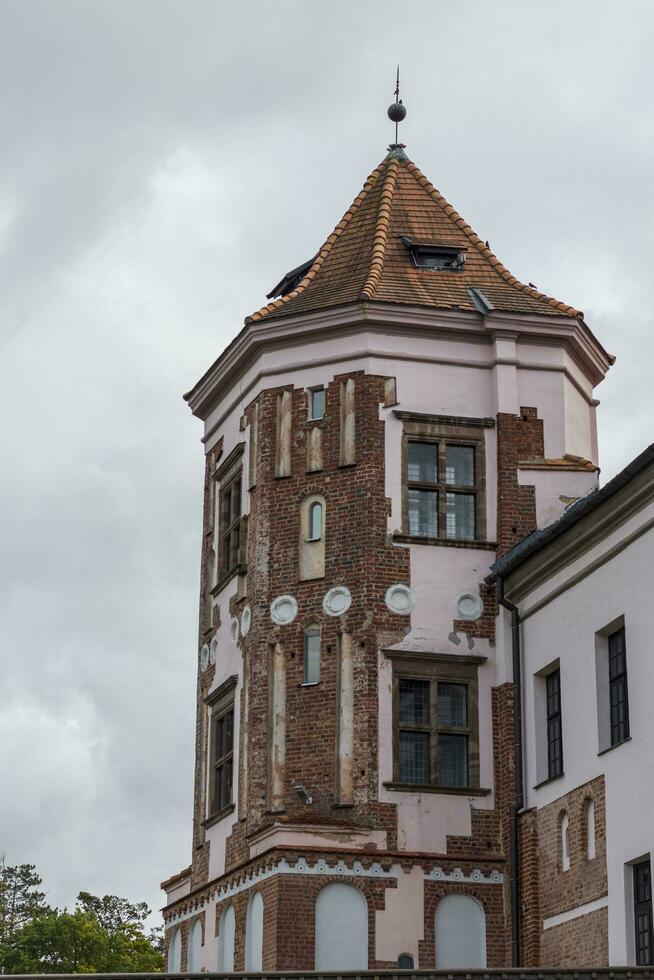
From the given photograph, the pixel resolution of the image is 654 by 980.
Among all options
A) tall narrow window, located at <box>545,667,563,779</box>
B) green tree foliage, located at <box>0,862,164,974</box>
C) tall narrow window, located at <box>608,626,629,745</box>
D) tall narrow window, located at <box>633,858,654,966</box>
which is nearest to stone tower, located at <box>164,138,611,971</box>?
tall narrow window, located at <box>545,667,563,779</box>

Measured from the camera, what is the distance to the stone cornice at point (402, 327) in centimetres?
3381

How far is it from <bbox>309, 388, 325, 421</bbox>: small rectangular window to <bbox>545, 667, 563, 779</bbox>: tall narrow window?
6.53 metres

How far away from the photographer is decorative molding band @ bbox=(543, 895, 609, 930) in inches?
1084

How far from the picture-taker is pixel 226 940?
32.1 m

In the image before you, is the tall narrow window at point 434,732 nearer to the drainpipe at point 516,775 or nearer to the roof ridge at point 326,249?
the drainpipe at point 516,775

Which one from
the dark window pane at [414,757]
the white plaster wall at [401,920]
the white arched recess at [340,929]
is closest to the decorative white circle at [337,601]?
the dark window pane at [414,757]

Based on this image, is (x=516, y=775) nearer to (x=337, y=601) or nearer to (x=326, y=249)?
(x=337, y=601)


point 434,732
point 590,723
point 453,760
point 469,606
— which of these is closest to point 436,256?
point 469,606

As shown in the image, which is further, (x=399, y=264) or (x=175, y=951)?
(x=399, y=264)

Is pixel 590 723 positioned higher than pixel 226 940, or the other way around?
pixel 590 723

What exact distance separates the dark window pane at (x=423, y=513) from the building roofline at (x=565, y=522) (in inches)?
51.6

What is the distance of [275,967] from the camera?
1160 inches

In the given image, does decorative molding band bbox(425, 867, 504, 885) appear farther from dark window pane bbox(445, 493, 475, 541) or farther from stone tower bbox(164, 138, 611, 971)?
dark window pane bbox(445, 493, 475, 541)

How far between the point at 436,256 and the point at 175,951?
46.1 feet
